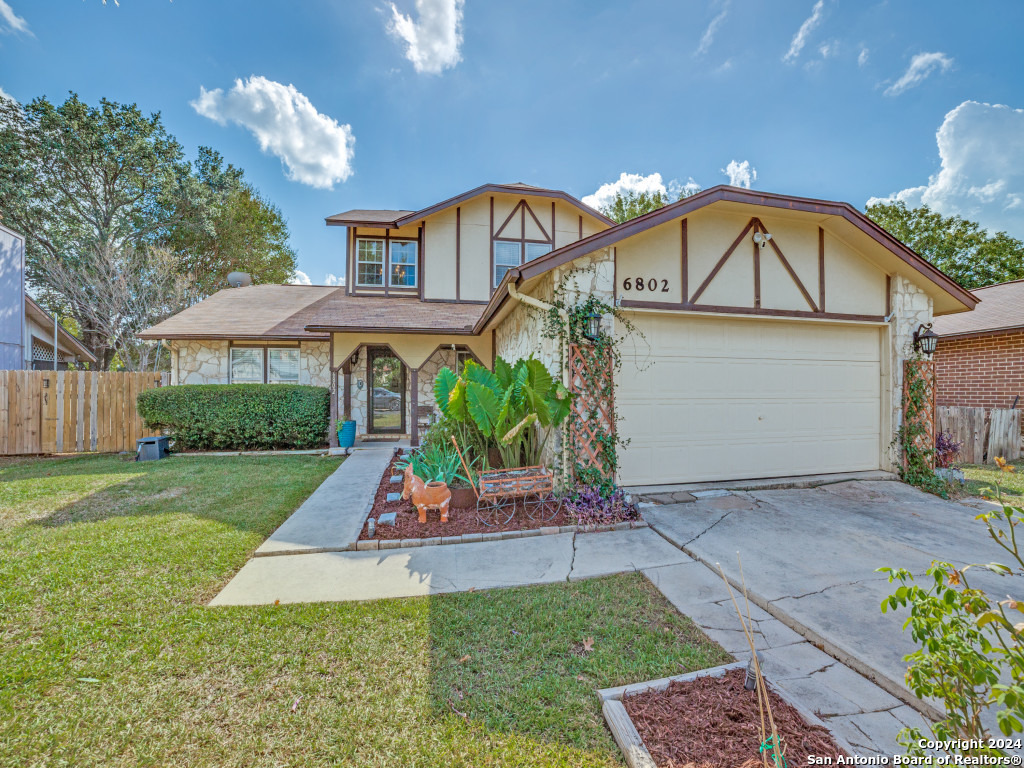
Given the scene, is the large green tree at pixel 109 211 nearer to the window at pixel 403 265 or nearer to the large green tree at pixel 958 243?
the window at pixel 403 265

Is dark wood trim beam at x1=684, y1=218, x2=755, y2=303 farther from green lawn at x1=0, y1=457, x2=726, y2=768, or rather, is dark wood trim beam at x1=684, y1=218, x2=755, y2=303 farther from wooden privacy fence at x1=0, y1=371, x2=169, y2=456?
wooden privacy fence at x1=0, y1=371, x2=169, y2=456

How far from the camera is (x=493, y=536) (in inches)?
184

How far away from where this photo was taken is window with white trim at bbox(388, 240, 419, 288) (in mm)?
11883

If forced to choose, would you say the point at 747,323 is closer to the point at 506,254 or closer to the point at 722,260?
the point at 722,260

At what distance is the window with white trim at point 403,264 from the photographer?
11883 mm

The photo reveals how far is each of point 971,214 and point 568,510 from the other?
29.4 metres

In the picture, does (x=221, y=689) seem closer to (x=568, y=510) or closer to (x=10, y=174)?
(x=568, y=510)

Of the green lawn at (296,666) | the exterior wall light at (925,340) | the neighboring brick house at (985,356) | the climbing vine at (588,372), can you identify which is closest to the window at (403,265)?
the climbing vine at (588,372)

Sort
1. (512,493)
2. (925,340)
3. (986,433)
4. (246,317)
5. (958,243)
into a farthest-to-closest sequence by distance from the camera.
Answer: (958,243) → (246,317) → (986,433) → (925,340) → (512,493)

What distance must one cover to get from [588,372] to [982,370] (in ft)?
37.1

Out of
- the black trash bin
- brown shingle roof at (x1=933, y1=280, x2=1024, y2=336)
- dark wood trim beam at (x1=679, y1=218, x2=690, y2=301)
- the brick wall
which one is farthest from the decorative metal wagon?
the brick wall

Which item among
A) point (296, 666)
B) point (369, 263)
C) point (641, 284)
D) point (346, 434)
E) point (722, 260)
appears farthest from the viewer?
point (369, 263)

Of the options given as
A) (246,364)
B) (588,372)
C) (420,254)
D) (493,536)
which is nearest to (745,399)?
(588,372)

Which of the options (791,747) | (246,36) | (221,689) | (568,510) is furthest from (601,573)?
(246,36)
